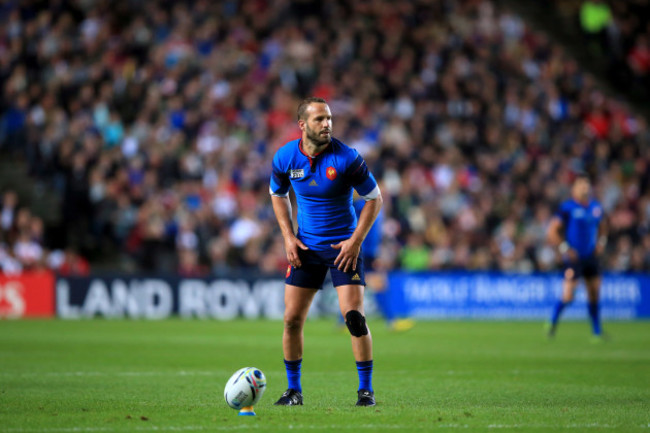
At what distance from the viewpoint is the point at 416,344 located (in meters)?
16.7

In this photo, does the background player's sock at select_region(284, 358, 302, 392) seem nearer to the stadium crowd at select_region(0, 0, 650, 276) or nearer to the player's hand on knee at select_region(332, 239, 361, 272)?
the player's hand on knee at select_region(332, 239, 361, 272)

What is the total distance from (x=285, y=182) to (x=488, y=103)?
21.9 meters

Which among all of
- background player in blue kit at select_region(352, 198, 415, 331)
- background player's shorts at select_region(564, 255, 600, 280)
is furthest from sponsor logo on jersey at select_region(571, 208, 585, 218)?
background player in blue kit at select_region(352, 198, 415, 331)

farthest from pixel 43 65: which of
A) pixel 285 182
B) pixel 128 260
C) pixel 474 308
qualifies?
pixel 285 182

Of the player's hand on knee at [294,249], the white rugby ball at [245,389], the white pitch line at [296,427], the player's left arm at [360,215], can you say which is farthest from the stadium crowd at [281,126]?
the white pitch line at [296,427]

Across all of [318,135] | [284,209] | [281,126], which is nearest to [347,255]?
[284,209]

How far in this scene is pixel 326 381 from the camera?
10.9 metres

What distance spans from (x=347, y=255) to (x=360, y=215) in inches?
13.9

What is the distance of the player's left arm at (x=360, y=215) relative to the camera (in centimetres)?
845

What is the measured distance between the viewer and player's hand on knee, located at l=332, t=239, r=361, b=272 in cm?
843

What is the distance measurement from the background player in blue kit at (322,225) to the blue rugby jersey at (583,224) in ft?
31.8

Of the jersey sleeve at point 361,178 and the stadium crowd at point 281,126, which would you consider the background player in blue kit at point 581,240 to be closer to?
the stadium crowd at point 281,126

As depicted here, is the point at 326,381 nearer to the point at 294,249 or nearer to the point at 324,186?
the point at 294,249

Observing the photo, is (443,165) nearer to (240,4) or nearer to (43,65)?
(240,4)
